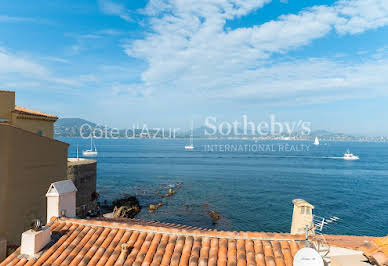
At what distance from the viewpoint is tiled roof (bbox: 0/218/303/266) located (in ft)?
25.9

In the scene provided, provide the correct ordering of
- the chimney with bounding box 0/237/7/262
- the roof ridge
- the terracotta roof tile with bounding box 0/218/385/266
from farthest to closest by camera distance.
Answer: the chimney with bounding box 0/237/7/262 → the roof ridge → the terracotta roof tile with bounding box 0/218/385/266

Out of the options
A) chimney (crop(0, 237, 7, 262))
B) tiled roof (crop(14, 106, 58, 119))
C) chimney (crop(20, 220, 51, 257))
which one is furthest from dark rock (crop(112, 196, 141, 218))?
chimney (crop(20, 220, 51, 257))

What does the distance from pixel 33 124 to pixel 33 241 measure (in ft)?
42.4

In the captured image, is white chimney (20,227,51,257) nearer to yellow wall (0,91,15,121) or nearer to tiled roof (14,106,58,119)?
yellow wall (0,91,15,121)

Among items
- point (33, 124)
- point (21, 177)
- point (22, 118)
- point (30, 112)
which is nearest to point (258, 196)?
point (33, 124)

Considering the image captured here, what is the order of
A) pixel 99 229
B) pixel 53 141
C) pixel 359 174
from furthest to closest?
pixel 359 174
pixel 53 141
pixel 99 229

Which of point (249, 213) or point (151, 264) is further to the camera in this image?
point (249, 213)

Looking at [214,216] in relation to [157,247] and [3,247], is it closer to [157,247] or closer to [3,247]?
[3,247]

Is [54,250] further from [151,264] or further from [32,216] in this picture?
[32,216]

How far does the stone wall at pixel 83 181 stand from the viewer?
30.1 meters

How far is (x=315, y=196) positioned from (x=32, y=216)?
52.0m

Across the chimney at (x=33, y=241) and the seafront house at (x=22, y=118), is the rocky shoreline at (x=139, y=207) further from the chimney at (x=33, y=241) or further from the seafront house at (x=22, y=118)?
the chimney at (x=33, y=241)

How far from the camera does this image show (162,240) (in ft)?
29.1

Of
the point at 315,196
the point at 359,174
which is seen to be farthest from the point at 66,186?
the point at 359,174
